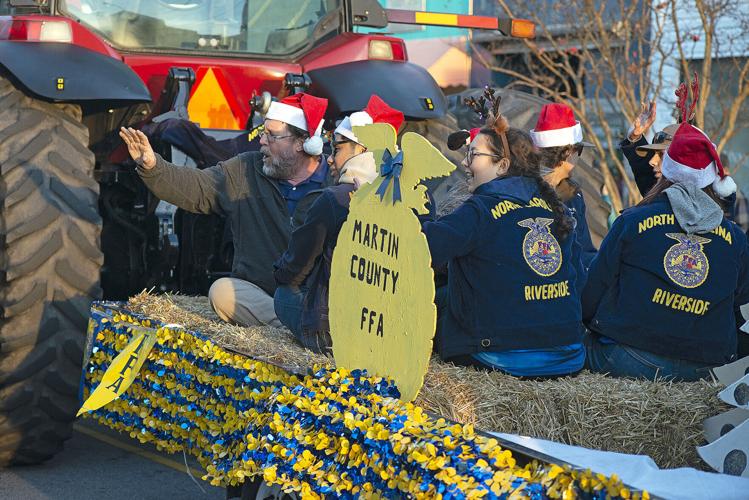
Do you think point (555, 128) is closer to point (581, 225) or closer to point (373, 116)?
point (581, 225)

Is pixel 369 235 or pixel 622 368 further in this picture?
pixel 622 368

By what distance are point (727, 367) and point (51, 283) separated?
272 cm

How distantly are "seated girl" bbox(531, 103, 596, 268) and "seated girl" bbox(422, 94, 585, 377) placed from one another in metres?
1.10

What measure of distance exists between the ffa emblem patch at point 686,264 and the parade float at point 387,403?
376 millimetres

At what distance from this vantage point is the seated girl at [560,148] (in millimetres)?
5391

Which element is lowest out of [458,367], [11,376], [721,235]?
[11,376]

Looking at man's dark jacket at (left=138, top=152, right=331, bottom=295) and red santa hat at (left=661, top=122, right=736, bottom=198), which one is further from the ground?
red santa hat at (left=661, top=122, right=736, bottom=198)

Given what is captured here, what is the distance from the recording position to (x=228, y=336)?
15.2 ft

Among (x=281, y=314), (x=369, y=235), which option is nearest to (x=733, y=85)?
(x=281, y=314)

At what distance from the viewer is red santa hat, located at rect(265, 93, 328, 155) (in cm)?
576

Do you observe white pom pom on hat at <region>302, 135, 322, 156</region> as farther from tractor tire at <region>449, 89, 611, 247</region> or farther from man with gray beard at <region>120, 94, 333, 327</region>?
tractor tire at <region>449, 89, 611, 247</region>

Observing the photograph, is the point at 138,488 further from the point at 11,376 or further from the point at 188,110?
the point at 188,110

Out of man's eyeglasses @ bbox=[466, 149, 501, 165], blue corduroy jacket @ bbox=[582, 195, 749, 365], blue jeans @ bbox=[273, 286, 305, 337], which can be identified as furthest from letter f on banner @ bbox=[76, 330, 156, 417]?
blue corduroy jacket @ bbox=[582, 195, 749, 365]

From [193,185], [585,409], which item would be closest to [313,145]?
[193,185]
